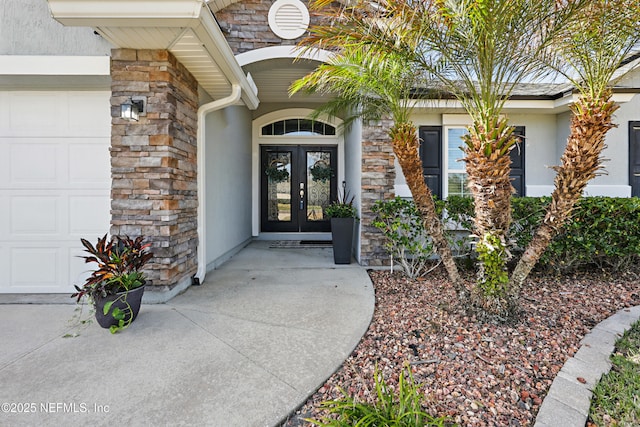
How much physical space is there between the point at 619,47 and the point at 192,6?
12.5 ft

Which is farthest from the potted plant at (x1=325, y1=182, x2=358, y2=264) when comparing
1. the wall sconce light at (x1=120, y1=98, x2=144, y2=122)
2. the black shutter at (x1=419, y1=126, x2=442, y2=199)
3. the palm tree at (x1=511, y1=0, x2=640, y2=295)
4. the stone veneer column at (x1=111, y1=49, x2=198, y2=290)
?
the wall sconce light at (x1=120, y1=98, x2=144, y2=122)

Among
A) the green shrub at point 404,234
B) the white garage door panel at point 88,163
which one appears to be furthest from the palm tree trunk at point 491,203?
the white garage door panel at point 88,163

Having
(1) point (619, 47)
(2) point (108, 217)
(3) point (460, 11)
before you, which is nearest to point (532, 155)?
(1) point (619, 47)

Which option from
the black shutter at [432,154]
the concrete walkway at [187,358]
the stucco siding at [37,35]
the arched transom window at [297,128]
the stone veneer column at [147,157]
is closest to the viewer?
the concrete walkway at [187,358]

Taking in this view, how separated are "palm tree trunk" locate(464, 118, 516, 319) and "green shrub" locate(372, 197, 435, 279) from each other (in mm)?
1448

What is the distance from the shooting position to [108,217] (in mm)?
3811

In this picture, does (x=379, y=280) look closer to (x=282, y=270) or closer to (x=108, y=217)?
(x=282, y=270)

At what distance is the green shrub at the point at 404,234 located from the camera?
446 centimetres

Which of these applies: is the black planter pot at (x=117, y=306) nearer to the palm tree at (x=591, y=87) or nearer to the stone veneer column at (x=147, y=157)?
the stone veneer column at (x=147, y=157)

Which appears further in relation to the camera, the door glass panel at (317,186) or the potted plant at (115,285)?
the door glass panel at (317,186)

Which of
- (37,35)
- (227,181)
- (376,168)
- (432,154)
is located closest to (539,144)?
(432,154)

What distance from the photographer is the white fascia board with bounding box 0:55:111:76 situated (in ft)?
11.4

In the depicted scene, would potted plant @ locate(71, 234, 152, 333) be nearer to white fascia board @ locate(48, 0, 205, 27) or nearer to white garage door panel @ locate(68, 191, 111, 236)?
white garage door panel @ locate(68, 191, 111, 236)

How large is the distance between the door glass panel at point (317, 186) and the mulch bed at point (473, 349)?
4.70 m
